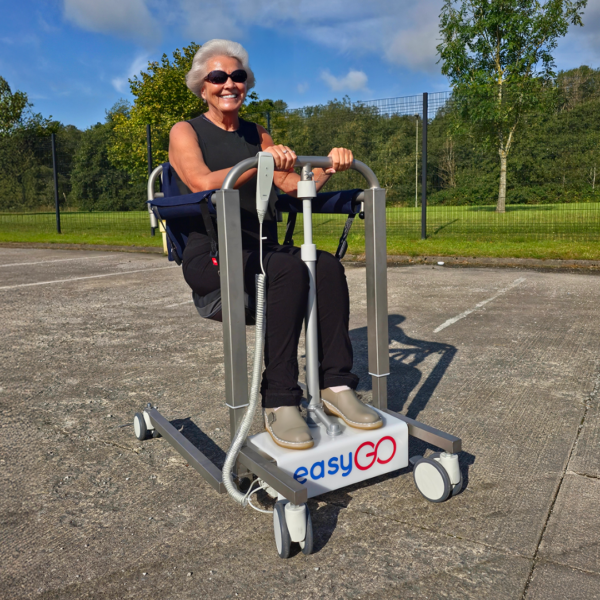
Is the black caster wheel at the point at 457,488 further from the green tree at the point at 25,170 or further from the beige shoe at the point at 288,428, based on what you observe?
the green tree at the point at 25,170

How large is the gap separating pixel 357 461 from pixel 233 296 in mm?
707

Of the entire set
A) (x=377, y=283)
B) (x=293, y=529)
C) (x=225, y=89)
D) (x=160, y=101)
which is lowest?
(x=293, y=529)

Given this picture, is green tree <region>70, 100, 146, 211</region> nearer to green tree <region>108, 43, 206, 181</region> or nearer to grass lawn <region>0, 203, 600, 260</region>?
grass lawn <region>0, 203, 600, 260</region>

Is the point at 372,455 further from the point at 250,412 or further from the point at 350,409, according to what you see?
→ the point at 250,412

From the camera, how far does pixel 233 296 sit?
1896 mm

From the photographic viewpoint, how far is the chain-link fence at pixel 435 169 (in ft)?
33.3

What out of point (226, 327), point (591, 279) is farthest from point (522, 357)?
point (591, 279)

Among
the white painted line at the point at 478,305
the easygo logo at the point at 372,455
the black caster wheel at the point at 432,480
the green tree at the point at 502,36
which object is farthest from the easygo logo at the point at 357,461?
the green tree at the point at 502,36

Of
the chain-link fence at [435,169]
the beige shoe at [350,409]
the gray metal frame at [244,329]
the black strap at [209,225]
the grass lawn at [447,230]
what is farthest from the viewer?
the chain-link fence at [435,169]

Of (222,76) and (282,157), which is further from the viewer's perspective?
(222,76)

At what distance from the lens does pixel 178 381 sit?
338 cm

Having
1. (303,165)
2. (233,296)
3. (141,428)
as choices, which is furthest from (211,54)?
(141,428)

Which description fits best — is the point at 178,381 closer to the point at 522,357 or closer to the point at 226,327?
the point at 226,327

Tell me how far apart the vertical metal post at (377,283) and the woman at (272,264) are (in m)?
0.11
